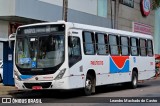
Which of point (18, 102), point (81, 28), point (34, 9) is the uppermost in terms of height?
point (34, 9)

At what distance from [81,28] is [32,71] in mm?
2751

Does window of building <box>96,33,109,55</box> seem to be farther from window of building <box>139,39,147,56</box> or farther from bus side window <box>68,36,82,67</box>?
window of building <box>139,39,147,56</box>

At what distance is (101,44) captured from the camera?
2012 centimetres

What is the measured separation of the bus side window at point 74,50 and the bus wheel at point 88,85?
1.19 metres

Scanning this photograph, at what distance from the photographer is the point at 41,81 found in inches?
682

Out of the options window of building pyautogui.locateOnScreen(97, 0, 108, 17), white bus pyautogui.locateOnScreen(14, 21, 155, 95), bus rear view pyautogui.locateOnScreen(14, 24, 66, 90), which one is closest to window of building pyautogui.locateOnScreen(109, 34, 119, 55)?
white bus pyautogui.locateOnScreen(14, 21, 155, 95)

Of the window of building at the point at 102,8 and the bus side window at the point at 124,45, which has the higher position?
the window of building at the point at 102,8

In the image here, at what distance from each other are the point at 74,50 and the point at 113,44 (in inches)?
157

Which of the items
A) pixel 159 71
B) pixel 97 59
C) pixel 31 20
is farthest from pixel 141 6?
pixel 97 59

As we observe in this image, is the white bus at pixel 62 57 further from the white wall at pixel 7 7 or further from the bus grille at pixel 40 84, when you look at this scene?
the white wall at pixel 7 7

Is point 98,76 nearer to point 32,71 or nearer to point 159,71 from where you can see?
point 32,71

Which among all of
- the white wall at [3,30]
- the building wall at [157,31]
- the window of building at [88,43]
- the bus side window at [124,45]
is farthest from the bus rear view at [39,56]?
the building wall at [157,31]

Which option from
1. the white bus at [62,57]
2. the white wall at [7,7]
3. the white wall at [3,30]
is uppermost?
the white wall at [7,7]

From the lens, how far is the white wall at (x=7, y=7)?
30.0 metres
